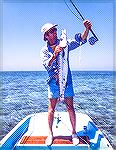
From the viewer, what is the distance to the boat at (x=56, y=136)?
3.46 metres

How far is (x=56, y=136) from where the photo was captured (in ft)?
12.8

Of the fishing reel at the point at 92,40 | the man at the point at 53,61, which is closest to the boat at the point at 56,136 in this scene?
the man at the point at 53,61

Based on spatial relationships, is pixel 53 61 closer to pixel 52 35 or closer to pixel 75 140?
pixel 52 35

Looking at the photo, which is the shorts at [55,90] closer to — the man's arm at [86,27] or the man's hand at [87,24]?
the man's arm at [86,27]

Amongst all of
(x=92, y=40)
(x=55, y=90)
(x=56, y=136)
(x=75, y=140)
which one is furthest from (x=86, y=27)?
(x=56, y=136)

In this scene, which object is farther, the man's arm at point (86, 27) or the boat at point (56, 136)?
the boat at point (56, 136)

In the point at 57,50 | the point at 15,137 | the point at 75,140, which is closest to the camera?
the point at 57,50

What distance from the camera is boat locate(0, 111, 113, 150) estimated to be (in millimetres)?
3455

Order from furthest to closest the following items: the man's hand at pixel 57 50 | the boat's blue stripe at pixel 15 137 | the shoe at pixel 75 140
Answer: the shoe at pixel 75 140, the boat's blue stripe at pixel 15 137, the man's hand at pixel 57 50

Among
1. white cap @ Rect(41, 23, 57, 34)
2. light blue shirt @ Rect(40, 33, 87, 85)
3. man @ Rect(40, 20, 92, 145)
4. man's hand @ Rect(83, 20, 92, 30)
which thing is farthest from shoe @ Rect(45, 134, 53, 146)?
man's hand @ Rect(83, 20, 92, 30)

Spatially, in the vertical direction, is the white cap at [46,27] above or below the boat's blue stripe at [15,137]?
above

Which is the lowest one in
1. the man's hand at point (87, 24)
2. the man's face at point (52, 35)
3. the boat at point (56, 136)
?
the boat at point (56, 136)

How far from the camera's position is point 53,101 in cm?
364

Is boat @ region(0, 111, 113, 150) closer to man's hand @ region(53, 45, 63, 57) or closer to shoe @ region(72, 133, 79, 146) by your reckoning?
shoe @ region(72, 133, 79, 146)
